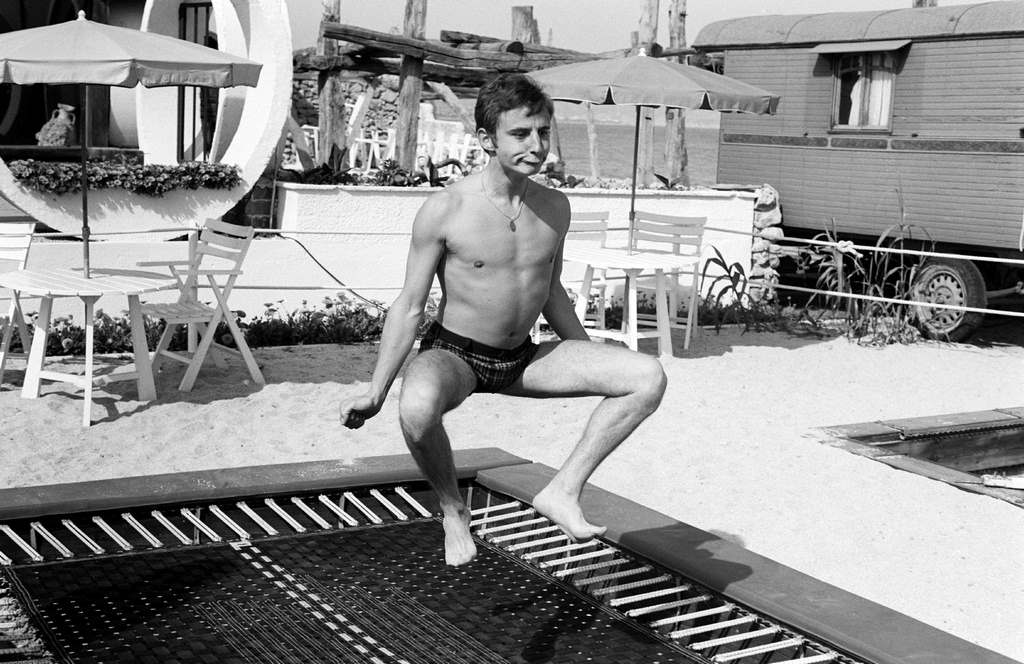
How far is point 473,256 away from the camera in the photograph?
373 cm

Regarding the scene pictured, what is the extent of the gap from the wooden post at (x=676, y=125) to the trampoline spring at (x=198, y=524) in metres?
11.4

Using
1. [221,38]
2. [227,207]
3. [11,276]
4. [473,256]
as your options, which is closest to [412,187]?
[227,207]

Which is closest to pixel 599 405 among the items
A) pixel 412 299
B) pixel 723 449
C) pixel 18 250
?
pixel 412 299

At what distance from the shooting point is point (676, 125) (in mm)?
15805

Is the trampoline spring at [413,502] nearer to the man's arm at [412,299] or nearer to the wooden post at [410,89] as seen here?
the man's arm at [412,299]

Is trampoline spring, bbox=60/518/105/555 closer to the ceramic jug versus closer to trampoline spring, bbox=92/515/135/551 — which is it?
trampoline spring, bbox=92/515/135/551

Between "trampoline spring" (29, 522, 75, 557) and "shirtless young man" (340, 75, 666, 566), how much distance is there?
1.31 m

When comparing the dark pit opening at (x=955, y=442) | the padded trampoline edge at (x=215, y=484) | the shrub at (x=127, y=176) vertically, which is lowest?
the dark pit opening at (x=955, y=442)

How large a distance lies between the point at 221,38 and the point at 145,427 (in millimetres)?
6184

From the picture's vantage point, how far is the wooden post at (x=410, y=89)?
13.0m

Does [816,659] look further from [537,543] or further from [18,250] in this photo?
[18,250]

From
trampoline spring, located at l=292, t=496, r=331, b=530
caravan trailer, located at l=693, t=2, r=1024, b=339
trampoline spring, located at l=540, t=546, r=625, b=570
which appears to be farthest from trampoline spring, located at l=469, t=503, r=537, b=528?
caravan trailer, located at l=693, t=2, r=1024, b=339

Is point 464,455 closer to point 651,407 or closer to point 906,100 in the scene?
point 651,407

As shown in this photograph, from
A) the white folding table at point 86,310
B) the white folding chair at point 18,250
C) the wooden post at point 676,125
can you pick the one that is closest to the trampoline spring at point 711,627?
the white folding table at point 86,310
